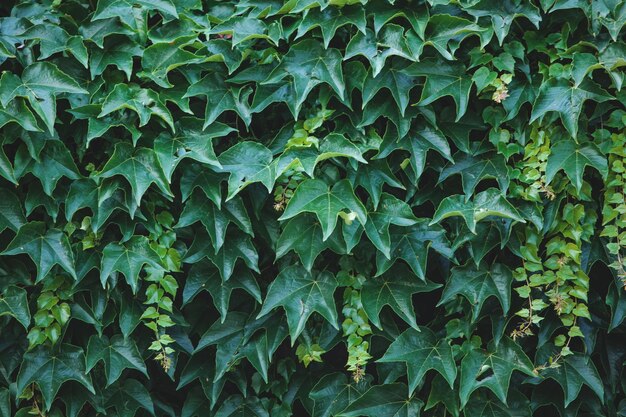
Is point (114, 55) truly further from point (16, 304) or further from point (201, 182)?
point (16, 304)

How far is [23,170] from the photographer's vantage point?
2.23 m

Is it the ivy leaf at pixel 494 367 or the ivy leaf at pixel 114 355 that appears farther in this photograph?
the ivy leaf at pixel 114 355

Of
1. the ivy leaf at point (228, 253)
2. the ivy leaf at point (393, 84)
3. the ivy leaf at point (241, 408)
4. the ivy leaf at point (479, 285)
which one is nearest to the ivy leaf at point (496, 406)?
the ivy leaf at point (479, 285)

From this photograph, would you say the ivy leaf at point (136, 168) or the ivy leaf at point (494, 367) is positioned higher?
the ivy leaf at point (136, 168)

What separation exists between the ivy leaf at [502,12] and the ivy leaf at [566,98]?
19 cm

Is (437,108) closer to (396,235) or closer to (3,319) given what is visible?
(396,235)

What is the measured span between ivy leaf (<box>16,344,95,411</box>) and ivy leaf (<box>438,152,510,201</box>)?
129 cm

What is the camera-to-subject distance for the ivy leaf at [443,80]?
217 centimetres

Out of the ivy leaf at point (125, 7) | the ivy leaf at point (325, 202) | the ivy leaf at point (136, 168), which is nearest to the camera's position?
the ivy leaf at point (325, 202)

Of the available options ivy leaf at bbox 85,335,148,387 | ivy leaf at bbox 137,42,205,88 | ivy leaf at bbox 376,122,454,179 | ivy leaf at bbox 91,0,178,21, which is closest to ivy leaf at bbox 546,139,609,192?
ivy leaf at bbox 376,122,454,179

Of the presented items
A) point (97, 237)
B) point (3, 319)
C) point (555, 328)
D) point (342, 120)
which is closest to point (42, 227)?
point (97, 237)

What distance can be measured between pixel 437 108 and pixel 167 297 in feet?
3.42

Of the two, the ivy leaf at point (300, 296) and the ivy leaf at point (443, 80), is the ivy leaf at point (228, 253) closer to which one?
the ivy leaf at point (300, 296)

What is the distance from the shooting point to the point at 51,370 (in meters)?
2.29
